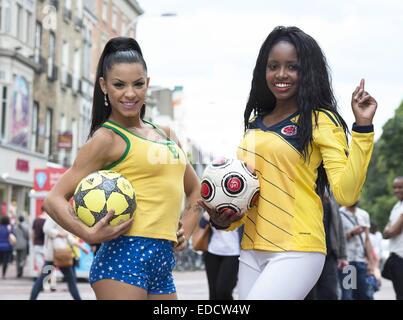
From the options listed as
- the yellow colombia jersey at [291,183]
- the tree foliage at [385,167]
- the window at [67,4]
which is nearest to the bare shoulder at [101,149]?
the yellow colombia jersey at [291,183]

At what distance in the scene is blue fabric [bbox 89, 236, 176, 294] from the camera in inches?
197

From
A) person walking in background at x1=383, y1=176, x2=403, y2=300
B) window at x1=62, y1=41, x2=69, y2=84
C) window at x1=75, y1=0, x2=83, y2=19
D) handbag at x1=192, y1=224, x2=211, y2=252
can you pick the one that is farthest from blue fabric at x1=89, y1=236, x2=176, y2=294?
window at x1=62, y1=41, x2=69, y2=84

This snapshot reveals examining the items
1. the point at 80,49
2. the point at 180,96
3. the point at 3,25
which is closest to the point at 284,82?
the point at 180,96

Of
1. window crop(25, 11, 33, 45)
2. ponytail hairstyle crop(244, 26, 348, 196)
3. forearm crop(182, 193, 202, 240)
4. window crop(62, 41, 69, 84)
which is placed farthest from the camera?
window crop(62, 41, 69, 84)

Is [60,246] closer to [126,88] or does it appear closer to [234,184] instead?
[126,88]

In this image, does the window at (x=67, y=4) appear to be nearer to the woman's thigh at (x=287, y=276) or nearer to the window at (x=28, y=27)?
the window at (x=28, y=27)

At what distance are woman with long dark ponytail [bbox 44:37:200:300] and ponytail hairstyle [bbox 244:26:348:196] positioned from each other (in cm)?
57

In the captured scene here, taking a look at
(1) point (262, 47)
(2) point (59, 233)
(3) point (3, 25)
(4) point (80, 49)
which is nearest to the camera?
(1) point (262, 47)

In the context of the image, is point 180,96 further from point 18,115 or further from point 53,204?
point 18,115

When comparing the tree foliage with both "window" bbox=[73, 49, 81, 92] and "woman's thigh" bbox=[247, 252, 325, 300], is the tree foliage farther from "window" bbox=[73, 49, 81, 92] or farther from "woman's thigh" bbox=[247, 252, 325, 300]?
"woman's thigh" bbox=[247, 252, 325, 300]

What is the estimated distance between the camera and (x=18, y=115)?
41906 millimetres

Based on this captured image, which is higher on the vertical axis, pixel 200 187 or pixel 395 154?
pixel 395 154

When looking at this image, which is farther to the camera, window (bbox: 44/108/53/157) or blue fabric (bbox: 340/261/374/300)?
window (bbox: 44/108/53/157)

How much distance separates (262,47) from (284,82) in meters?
0.27
